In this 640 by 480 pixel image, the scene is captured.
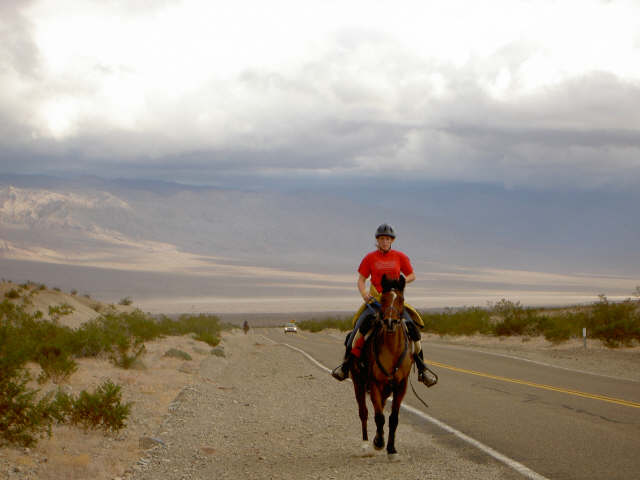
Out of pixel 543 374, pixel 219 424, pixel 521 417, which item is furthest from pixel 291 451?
pixel 543 374

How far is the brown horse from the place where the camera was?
30.1 ft

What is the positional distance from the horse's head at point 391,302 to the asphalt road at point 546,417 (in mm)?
2553

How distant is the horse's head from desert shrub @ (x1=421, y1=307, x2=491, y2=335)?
40092 millimetres

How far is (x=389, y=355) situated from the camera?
30.8 ft

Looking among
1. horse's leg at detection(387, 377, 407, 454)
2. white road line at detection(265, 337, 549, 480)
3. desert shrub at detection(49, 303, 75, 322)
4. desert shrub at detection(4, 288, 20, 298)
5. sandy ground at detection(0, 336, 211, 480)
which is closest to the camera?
white road line at detection(265, 337, 549, 480)

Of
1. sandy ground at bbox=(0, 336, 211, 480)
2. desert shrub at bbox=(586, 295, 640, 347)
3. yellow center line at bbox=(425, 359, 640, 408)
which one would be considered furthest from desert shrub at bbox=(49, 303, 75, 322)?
desert shrub at bbox=(586, 295, 640, 347)

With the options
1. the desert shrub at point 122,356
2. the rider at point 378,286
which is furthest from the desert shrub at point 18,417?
the desert shrub at point 122,356

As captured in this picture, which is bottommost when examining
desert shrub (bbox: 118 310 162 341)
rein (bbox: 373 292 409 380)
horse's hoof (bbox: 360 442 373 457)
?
desert shrub (bbox: 118 310 162 341)

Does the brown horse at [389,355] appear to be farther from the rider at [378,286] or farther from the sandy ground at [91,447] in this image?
the sandy ground at [91,447]

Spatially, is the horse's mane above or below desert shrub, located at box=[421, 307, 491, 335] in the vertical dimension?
above

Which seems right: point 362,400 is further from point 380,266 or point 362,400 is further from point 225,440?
point 225,440

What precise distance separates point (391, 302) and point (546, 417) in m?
5.43

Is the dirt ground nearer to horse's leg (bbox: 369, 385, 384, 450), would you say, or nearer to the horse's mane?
horse's leg (bbox: 369, 385, 384, 450)

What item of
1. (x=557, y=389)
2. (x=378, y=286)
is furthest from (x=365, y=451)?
(x=557, y=389)
